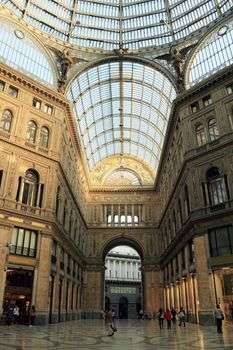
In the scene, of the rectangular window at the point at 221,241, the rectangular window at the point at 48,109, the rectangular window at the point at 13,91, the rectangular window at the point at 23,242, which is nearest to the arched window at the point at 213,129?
the rectangular window at the point at 221,241

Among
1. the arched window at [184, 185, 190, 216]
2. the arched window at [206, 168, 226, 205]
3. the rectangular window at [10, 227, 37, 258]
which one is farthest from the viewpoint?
the arched window at [184, 185, 190, 216]

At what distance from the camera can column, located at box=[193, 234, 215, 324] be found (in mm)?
24875

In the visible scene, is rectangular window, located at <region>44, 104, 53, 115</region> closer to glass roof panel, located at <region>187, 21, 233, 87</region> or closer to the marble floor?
glass roof panel, located at <region>187, 21, 233, 87</region>

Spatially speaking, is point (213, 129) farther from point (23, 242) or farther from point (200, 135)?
point (23, 242)

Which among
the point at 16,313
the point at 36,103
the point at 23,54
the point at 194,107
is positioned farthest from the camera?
the point at 23,54

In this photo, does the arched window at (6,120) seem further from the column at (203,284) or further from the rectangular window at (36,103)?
the column at (203,284)

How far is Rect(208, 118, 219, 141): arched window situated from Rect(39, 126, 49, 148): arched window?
16.4m

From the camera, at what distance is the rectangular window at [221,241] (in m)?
25.4

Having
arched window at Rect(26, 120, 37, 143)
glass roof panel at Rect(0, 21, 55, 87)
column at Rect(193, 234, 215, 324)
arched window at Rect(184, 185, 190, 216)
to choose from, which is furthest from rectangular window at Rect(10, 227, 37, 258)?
glass roof panel at Rect(0, 21, 55, 87)

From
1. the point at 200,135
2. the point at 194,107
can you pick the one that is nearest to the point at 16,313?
the point at 200,135

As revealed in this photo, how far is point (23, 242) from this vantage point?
2673cm

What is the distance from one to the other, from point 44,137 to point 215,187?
1764cm

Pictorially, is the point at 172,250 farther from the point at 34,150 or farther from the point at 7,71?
the point at 7,71

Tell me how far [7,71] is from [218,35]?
23078 millimetres
